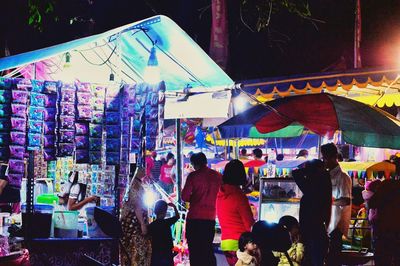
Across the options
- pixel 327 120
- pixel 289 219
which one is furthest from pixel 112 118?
pixel 289 219

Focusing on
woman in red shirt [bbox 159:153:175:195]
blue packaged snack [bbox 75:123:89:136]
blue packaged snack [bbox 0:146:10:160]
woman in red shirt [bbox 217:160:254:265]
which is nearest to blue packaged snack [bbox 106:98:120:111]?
blue packaged snack [bbox 75:123:89:136]

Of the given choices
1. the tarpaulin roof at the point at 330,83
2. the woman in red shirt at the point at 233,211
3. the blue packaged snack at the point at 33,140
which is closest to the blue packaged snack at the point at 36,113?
the blue packaged snack at the point at 33,140

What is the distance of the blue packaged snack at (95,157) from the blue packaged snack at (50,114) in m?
0.69

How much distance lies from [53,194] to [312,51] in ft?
54.8

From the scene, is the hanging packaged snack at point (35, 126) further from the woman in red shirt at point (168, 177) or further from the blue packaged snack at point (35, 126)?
the woman in red shirt at point (168, 177)

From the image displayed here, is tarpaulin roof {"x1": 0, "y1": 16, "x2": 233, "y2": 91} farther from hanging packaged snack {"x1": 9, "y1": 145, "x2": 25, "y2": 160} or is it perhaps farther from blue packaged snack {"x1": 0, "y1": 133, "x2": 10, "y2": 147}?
hanging packaged snack {"x1": 9, "y1": 145, "x2": 25, "y2": 160}

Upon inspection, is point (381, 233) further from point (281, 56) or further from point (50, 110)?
point (281, 56)

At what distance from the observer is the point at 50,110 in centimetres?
781

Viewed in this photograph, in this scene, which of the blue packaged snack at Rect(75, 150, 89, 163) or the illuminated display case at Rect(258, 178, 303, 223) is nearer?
the blue packaged snack at Rect(75, 150, 89, 163)

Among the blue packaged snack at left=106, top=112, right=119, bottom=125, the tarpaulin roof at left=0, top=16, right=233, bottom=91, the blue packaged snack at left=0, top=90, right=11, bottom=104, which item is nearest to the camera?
the blue packaged snack at left=0, top=90, right=11, bottom=104

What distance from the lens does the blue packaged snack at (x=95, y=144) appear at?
7914 mm

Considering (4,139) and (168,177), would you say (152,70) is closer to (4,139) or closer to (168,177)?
(4,139)

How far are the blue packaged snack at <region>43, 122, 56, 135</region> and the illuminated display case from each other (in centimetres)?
327

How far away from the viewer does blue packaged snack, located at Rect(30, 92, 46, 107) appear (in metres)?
7.67
